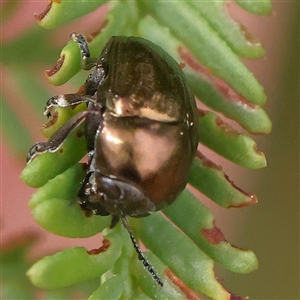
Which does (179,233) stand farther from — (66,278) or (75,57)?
(75,57)

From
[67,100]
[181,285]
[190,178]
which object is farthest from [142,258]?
[67,100]

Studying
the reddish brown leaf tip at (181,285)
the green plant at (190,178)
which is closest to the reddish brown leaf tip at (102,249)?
the green plant at (190,178)

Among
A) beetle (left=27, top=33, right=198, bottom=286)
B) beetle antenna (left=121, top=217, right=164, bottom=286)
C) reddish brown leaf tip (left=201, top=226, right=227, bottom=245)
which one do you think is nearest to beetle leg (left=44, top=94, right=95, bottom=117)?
beetle (left=27, top=33, right=198, bottom=286)

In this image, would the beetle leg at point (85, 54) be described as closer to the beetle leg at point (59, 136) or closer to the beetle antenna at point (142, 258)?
the beetle leg at point (59, 136)

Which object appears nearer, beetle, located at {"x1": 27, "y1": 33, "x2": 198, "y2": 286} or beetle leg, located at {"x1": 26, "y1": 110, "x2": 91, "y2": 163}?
beetle leg, located at {"x1": 26, "y1": 110, "x2": 91, "y2": 163}

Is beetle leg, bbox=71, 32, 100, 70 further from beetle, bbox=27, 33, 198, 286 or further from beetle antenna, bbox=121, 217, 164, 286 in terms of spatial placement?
beetle antenna, bbox=121, 217, 164, 286

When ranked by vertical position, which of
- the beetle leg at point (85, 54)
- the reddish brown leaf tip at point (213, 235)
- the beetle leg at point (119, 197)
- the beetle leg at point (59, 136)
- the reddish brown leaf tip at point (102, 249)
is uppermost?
the beetle leg at point (85, 54)

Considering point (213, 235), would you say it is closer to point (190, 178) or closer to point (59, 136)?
point (190, 178)
